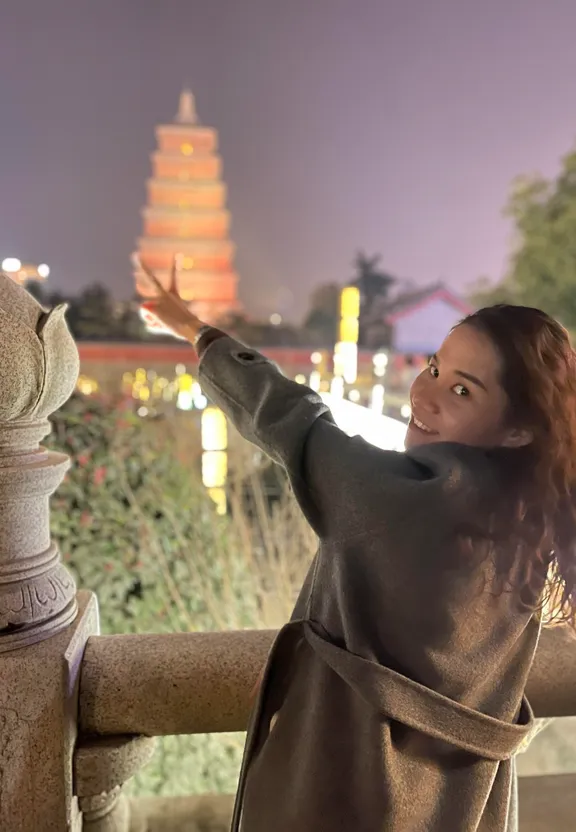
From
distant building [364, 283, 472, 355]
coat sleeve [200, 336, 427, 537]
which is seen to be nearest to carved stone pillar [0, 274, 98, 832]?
coat sleeve [200, 336, 427, 537]

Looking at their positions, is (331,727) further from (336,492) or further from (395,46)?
(395,46)

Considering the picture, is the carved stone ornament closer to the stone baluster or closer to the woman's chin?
the stone baluster

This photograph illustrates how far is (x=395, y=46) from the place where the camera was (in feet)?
27.2

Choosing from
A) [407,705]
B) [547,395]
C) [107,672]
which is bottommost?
[107,672]

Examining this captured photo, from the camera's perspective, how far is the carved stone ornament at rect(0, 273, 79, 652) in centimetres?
80

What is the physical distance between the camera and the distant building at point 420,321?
1004cm

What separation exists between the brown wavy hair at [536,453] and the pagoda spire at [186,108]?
11.3 metres

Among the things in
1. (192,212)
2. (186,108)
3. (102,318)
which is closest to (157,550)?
(102,318)

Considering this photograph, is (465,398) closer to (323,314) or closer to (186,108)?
(323,314)

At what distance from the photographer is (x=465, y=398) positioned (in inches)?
26.1

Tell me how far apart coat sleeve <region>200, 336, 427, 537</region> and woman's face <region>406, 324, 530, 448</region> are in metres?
0.06

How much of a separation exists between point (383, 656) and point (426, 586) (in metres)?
0.10

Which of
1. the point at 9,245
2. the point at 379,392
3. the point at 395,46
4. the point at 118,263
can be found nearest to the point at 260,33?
the point at 395,46

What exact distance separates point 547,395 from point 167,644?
662mm
